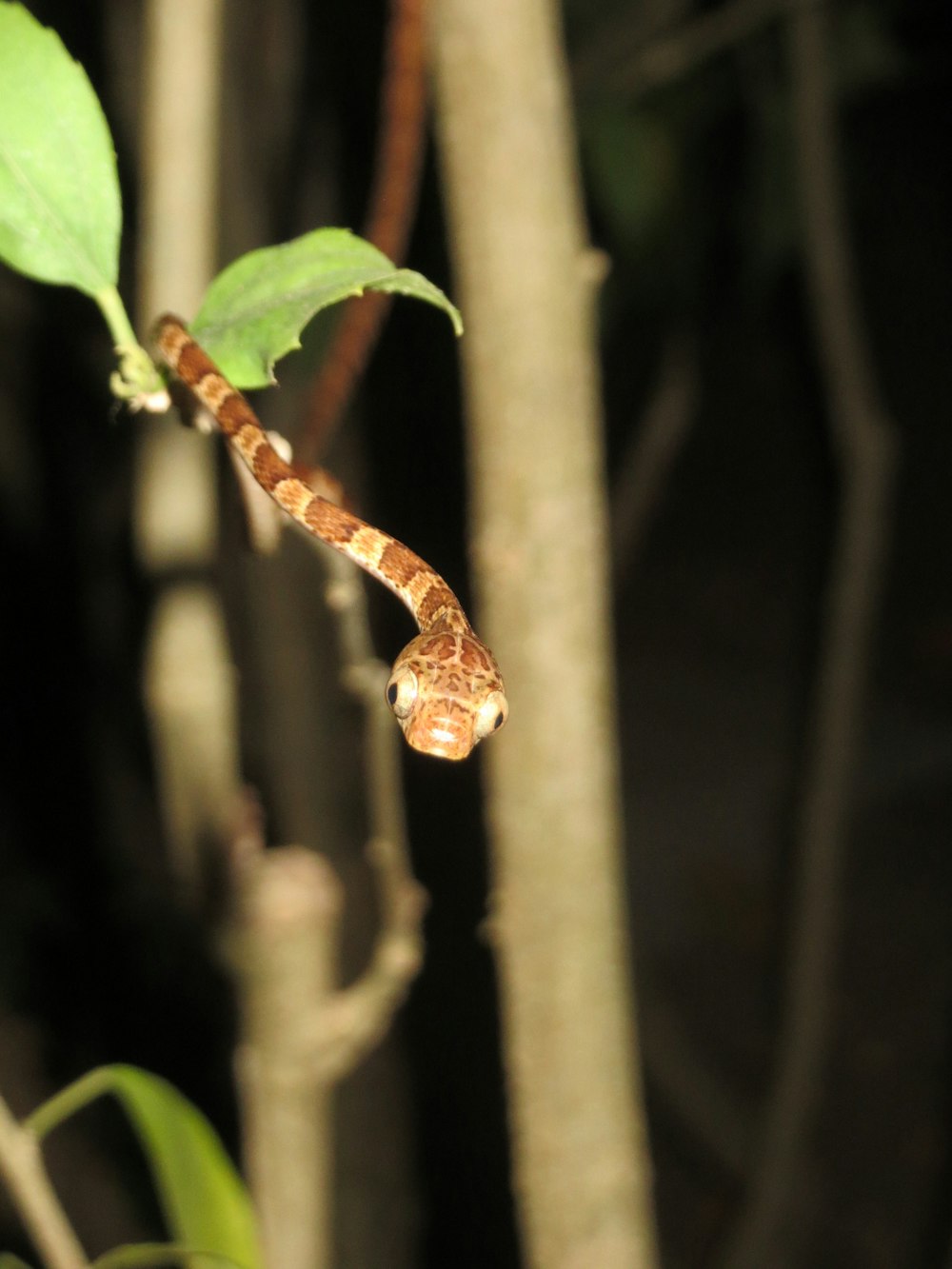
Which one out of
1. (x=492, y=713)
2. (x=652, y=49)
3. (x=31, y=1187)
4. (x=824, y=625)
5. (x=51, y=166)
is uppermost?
(x=652, y=49)

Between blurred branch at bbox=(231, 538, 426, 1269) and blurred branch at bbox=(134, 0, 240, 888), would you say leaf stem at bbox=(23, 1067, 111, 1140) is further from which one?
blurred branch at bbox=(134, 0, 240, 888)

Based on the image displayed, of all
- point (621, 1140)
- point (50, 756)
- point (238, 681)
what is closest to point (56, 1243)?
point (621, 1140)

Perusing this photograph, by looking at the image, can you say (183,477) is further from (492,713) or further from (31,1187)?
(31,1187)

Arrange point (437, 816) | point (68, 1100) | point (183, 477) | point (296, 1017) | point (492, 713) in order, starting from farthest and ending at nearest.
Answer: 1. point (437, 816)
2. point (183, 477)
3. point (296, 1017)
4. point (492, 713)
5. point (68, 1100)

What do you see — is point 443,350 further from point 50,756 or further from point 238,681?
point 50,756

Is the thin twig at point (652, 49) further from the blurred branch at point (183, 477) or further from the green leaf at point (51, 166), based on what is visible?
the green leaf at point (51, 166)

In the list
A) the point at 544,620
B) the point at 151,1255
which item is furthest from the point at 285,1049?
the point at 544,620

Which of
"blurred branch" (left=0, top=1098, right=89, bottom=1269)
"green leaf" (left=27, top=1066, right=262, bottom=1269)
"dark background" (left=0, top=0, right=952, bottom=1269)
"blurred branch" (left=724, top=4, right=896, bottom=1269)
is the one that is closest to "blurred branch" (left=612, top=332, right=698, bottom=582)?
"dark background" (left=0, top=0, right=952, bottom=1269)
